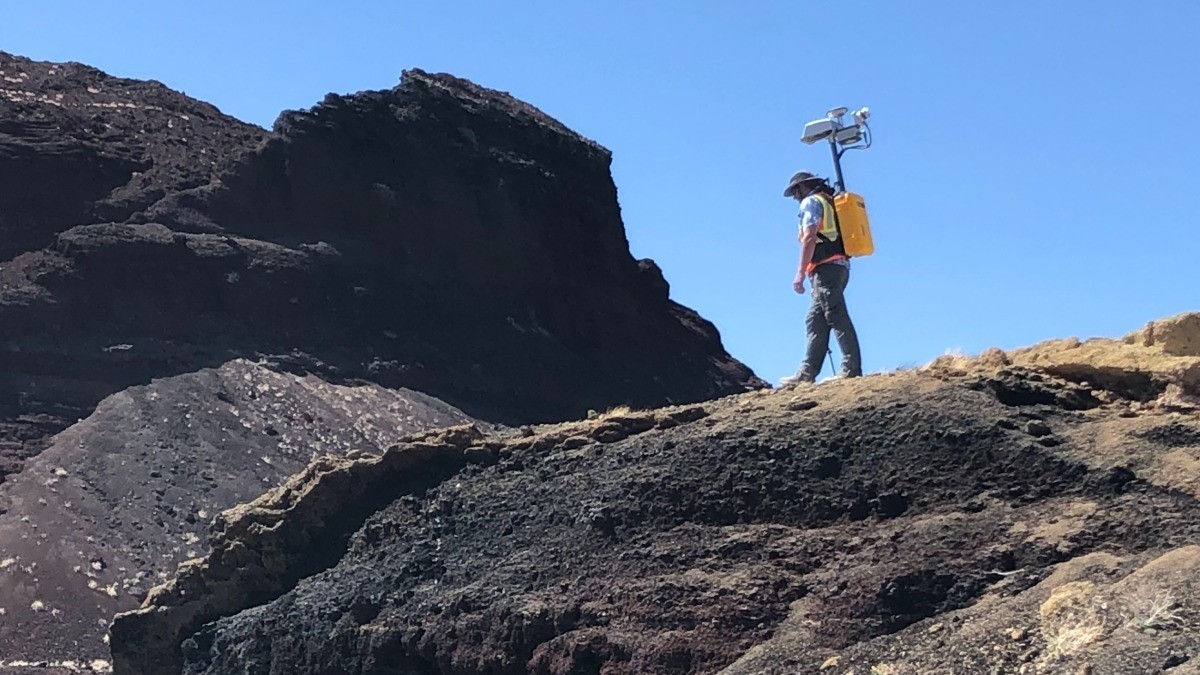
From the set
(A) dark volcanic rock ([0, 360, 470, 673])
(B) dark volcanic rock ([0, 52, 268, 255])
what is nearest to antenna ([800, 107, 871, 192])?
(A) dark volcanic rock ([0, 360, 470, 673])

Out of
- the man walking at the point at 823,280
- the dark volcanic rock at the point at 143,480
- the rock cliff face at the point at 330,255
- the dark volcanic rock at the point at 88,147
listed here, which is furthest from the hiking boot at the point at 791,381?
the dark volcanic rock at the point at 88,147

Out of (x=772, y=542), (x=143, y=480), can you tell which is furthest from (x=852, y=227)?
(x=143, y=480)

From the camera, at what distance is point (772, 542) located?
7.47 meters

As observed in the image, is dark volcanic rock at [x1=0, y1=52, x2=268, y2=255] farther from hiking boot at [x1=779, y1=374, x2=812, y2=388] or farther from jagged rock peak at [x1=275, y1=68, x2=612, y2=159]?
hiking boot at [x1=779, y1=374, x2=812, y2=388]

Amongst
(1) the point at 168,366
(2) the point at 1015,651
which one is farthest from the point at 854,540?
(1) the point at 168,366

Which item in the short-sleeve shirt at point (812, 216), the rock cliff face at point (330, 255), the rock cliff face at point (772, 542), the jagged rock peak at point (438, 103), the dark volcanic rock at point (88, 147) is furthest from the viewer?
the jagged rock peak at point (438, 103)

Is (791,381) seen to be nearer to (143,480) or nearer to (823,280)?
(823,280)

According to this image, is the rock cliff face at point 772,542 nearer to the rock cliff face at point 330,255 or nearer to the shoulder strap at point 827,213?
the shoulder strap at point 827,213

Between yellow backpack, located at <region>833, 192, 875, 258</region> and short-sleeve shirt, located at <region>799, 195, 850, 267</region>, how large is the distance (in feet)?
0.32

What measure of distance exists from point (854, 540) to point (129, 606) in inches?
541

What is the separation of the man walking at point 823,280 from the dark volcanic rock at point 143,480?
1126cm

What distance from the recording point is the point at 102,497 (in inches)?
832

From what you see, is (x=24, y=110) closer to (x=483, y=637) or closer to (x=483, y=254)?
(x=483, y=254)

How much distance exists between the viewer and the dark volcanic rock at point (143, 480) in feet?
60.7
